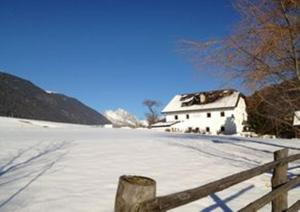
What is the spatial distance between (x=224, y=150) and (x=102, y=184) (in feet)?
30.0

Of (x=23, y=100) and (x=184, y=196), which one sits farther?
(x=23, y=100)

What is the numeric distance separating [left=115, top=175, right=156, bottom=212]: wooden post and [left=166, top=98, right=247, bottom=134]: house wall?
5565cm

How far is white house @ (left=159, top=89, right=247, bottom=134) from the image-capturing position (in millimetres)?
57312

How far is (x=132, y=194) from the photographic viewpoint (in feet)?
8.33

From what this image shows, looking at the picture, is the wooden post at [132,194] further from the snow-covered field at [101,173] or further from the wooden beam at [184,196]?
the snow-covered field at [101,173]

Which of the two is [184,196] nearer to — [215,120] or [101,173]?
[101,173]

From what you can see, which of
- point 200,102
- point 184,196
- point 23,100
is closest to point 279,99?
point 184,196

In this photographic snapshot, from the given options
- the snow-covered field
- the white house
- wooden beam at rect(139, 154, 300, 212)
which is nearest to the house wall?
the white house

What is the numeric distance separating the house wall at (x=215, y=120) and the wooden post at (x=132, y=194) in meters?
55.6

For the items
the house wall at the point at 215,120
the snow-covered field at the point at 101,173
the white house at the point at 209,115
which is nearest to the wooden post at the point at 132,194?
the snow-covered field at the point at 101,173

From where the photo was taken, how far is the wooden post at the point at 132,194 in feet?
8.31

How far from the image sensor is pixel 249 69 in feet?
32.8

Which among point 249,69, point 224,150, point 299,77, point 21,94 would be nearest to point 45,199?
point 249,69

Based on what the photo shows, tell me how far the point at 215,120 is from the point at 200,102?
3.91 m
